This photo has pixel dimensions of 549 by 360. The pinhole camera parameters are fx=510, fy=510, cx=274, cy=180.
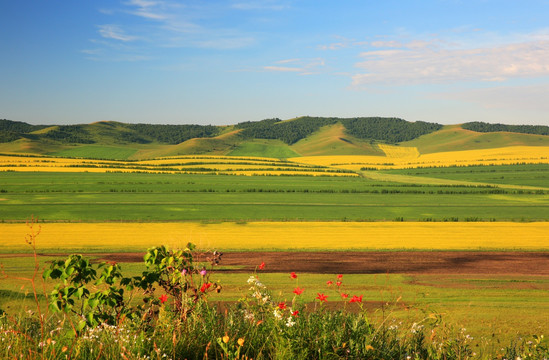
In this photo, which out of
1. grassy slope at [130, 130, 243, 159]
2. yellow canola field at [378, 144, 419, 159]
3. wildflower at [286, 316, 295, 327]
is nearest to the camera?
wildflower at [286, 316, 295, 327]

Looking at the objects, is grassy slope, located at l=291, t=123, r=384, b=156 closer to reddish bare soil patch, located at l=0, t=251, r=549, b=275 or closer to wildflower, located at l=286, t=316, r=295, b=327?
reddish bare soil patch, located at l=0, t=251, r=549, b=275

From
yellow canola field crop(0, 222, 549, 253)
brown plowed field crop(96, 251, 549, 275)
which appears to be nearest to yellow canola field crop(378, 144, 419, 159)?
yellow canola field crop(0, 222, 549, 253)

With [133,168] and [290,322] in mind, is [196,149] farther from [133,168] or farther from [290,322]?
[290,322]

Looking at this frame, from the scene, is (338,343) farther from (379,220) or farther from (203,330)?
(379,220)

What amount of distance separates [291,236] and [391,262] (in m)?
9.78

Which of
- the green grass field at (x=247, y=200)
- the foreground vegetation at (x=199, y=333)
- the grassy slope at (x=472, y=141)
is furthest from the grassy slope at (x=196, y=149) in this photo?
the foreground vegetation at (x=199, y=333)

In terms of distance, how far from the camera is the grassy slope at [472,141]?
155 m

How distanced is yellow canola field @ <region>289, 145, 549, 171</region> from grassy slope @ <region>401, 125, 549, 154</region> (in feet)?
28.4

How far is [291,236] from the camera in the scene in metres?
35.3

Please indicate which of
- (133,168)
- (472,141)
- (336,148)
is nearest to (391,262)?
(133,168)

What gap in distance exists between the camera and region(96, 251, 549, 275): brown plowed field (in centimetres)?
2486

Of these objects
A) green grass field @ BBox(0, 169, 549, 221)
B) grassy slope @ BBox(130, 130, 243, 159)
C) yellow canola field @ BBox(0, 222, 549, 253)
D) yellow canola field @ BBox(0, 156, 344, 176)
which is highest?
grassy slope @ BBox(130, 130, 243, 159)

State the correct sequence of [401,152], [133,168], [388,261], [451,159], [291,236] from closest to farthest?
[388,261], [291,236], [133,168], [451,159], [401,152]

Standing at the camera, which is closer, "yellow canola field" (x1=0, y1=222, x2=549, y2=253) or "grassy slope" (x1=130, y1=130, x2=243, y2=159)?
"yellow canola field" (x1=0, y1=222, x2=549, y2=253)
